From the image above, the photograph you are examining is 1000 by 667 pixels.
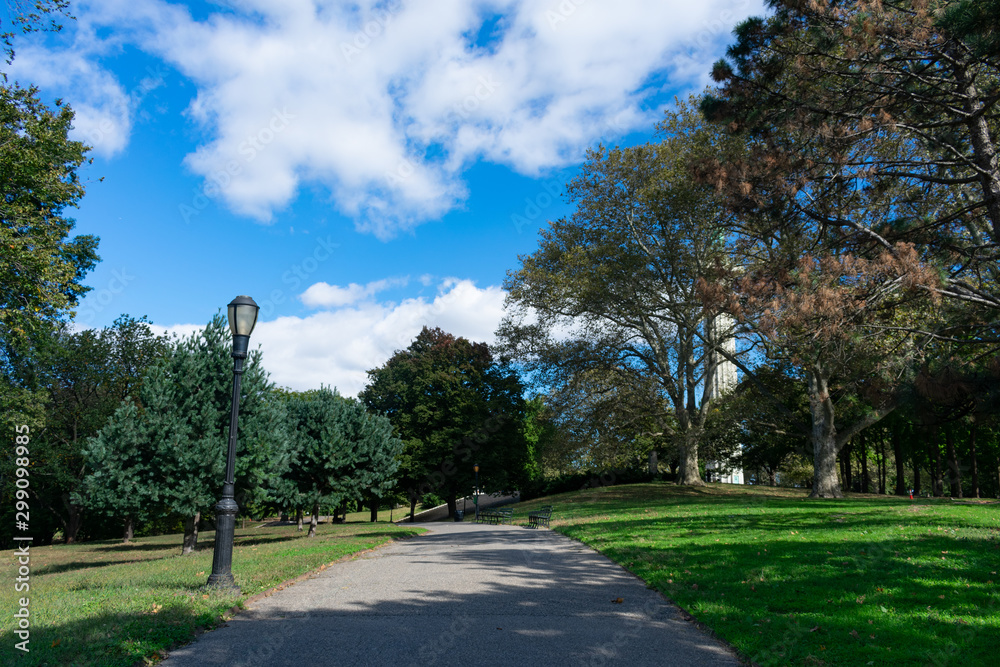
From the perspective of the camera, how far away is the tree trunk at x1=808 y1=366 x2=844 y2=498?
939 inches

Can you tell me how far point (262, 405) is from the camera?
18.0 metres

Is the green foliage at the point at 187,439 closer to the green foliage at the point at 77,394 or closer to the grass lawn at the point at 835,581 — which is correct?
the grass lawn at the point at 835,581

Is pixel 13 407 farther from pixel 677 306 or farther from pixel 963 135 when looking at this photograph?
pixel 963 135

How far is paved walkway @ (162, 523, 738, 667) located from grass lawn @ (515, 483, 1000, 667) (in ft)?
1.83

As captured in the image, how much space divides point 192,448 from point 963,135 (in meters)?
20.6

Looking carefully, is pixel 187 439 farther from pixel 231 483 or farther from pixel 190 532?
pixel 231 483

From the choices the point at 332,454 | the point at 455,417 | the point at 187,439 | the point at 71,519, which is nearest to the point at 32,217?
the point at 187,439

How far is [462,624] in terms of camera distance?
19.9 ft

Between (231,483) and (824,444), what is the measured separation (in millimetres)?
23679

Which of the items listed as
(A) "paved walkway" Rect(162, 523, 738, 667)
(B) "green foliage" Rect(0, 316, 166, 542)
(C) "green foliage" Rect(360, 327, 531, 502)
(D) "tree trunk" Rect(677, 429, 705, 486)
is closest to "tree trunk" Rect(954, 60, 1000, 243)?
(A) "paved walkway" Rect(162, 523, 738, 667)

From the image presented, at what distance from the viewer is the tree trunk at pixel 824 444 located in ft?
78.2

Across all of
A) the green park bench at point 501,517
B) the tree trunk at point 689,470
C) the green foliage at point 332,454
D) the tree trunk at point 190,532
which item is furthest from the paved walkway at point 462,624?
the tree trunk at point 689,470

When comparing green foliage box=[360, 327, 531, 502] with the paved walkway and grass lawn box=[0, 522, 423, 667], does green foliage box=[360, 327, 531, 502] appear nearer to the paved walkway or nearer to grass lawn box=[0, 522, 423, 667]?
grass lawn box=[0, 522, 423, 667]

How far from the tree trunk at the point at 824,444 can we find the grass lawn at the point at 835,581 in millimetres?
9127
